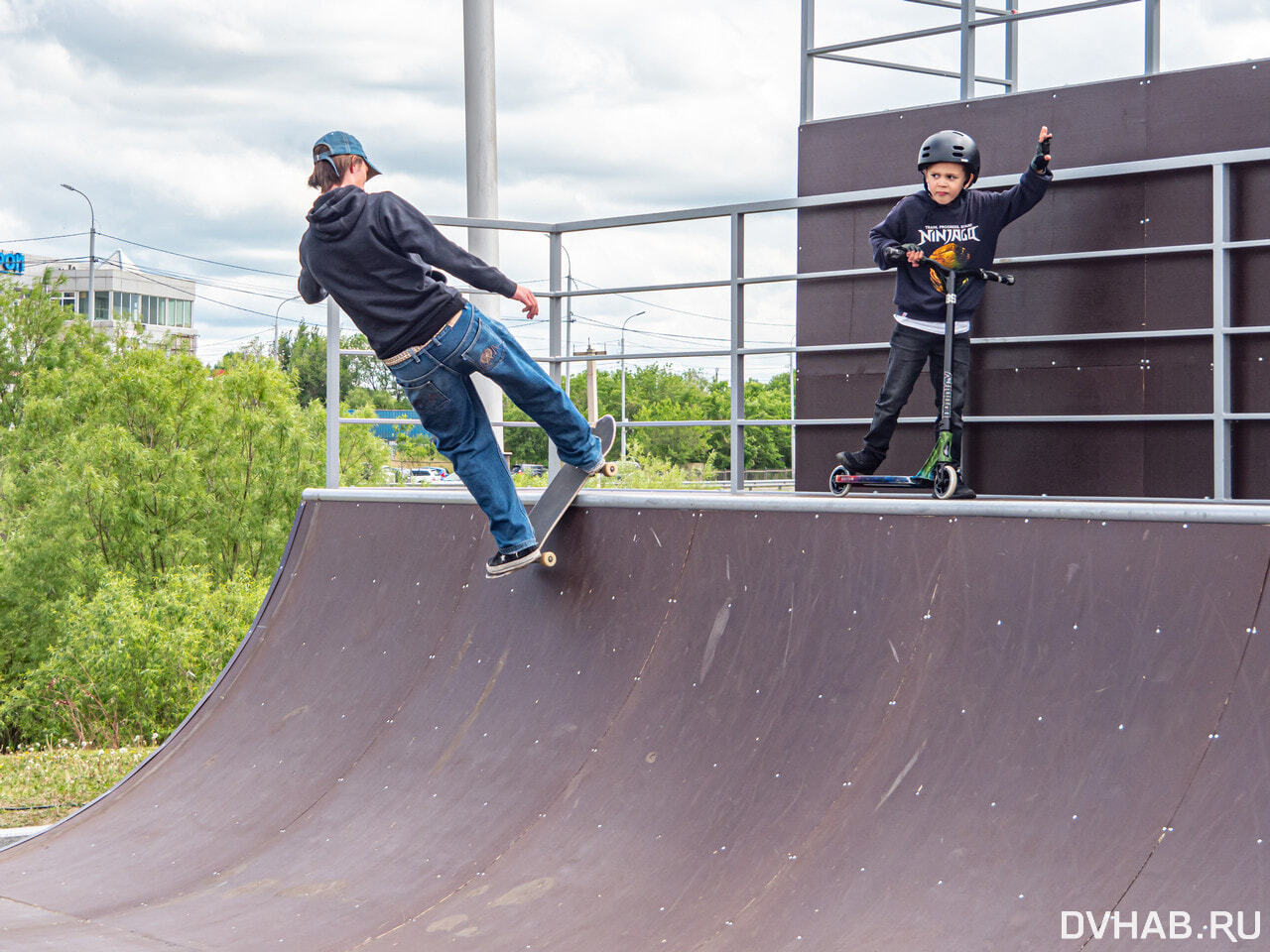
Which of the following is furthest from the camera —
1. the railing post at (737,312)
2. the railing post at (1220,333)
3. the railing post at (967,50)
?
the railing post at (737,312)

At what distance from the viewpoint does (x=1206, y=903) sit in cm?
353

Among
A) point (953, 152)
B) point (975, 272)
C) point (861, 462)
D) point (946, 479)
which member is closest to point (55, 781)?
point (861, 462)

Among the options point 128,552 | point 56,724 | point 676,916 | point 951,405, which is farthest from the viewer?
point 128,552

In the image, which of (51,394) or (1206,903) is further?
(51,394)

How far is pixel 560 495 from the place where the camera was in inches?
243

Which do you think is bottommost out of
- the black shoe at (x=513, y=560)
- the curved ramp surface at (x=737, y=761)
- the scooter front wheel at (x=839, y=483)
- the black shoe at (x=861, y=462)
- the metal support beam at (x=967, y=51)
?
the curved ramp surface at (x=737, y=761)

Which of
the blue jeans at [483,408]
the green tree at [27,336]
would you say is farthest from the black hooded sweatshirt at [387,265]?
the green tree at [27,336]

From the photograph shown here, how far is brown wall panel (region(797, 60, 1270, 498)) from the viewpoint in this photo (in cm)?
645

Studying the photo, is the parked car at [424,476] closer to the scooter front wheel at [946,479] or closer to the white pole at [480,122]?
the white pole at [480,122]

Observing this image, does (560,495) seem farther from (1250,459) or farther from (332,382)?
(1250,459)

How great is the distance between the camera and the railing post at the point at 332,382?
7.71m

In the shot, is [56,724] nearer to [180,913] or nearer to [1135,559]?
[180,913]

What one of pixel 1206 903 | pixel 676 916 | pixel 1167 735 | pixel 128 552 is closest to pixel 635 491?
pixel 676 916

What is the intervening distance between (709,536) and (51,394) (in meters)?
35.7
